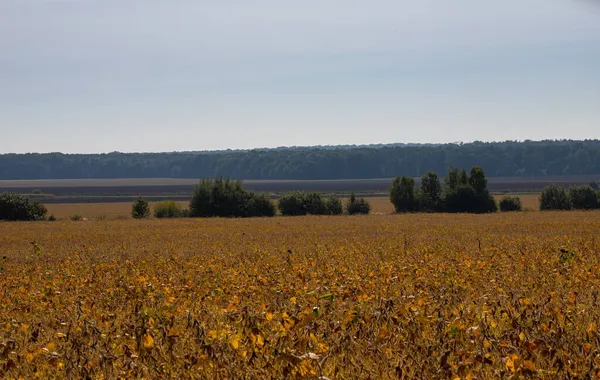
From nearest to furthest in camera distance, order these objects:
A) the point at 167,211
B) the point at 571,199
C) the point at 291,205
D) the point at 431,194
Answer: the point at 167,211 → the point at 291,205 → the point at 571,199 → the point at 431,194

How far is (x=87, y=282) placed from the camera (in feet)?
39.5

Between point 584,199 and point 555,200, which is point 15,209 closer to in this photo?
point 555,200

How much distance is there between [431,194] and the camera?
2795 inches

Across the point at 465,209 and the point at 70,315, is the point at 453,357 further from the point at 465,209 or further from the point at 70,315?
the point at 465,209

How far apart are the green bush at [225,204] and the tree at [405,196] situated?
40.3ft

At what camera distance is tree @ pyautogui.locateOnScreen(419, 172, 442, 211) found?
70312mm

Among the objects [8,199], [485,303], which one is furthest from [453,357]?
[8,199]

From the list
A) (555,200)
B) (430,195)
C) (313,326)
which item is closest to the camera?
(313,326)

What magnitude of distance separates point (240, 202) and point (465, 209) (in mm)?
19209

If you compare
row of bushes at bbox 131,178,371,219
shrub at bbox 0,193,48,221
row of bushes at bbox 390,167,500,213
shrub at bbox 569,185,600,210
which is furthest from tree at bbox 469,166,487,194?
shrub at bbox 0,193,48,221

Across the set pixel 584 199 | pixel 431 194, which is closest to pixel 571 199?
pixel 584 199

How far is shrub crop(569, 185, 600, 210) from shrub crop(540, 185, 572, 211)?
50cm

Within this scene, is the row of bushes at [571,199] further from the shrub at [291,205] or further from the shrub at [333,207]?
the shrub at [291,205]

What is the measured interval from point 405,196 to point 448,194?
408 cm
